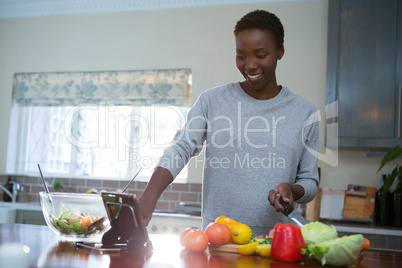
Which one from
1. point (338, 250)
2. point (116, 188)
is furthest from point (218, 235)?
point (116, 188)

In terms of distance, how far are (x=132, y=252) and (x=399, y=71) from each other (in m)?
2.72

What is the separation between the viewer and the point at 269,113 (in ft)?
5.68

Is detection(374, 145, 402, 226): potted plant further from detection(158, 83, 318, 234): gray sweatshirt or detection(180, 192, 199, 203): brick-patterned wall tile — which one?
detection(158, 83, 318, 234): gray sweatshirt

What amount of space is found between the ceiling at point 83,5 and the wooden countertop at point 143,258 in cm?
310

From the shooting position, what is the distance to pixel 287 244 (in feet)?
3.76

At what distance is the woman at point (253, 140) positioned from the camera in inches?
65.0

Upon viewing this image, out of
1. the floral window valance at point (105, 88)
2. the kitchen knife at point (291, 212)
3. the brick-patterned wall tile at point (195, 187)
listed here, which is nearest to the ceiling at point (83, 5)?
the floral window valance at point (105, 88)

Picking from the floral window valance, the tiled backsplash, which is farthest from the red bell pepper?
the floral window valance

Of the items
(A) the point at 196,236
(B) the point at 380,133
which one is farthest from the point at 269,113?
(B) the point at 380,133

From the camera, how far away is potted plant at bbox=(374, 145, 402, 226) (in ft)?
10.5

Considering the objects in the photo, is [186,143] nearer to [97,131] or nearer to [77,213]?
[77,213]

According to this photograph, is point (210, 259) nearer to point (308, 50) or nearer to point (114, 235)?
point (114, 235)

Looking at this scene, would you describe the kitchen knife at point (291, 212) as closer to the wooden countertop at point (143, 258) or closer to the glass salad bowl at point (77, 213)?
the wooden countertop at point (143, 258)

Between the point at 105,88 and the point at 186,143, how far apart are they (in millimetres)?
2745
